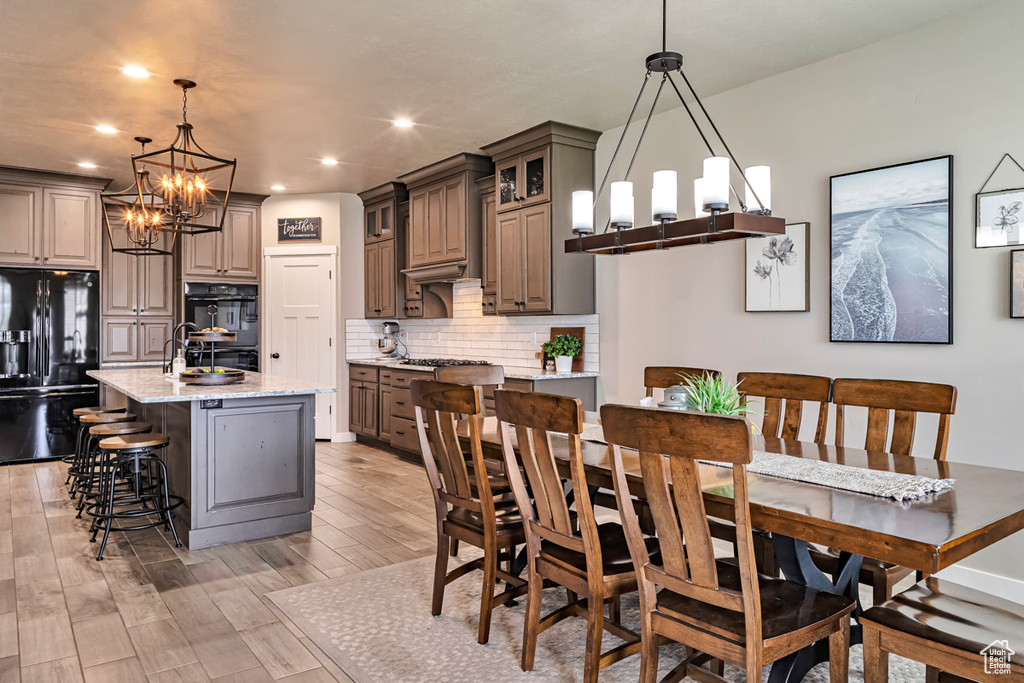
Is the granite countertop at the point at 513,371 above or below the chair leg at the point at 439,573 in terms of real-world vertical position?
above

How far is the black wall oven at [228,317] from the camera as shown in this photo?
758cm

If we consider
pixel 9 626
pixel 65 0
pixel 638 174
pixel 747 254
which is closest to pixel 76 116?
pixel 65 0

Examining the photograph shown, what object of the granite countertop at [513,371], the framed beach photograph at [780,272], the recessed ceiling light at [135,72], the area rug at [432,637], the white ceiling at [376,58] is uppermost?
the white ceiling at [376,58]

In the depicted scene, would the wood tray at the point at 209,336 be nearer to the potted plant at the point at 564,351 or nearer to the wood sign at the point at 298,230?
the potted plant at the point at 564,351

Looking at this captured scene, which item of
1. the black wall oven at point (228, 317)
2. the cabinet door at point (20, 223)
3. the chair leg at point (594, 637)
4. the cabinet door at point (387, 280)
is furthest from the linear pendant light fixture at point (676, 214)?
the cabinet door at point (20, 223)

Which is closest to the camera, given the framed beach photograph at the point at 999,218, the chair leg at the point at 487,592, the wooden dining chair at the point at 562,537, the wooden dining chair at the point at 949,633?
the wooden dining chair at the point at 949,633

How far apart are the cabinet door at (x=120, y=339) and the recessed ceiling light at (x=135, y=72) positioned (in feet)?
13.5

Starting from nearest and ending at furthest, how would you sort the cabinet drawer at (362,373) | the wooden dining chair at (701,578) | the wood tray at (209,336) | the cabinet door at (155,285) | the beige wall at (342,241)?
the wooden dining chair at (701,578) < the wood tray at (209,336) < the cabinet drawer at (362,373) < the cabinet door at (155,285) < the beige wall at (342,241)

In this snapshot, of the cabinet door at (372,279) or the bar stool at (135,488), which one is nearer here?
the bar stool at (135,488)

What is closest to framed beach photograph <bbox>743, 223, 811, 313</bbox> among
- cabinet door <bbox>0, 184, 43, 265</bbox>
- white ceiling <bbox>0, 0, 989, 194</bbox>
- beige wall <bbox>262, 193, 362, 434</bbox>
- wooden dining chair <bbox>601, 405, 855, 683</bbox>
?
white ceiling <bbox>0, 0, 989, 194</bbox>

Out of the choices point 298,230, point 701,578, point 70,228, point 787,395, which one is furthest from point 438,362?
point 701,578

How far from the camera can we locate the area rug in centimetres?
249

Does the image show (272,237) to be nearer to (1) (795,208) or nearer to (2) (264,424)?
(2) (264,424)

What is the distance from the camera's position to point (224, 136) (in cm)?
542
